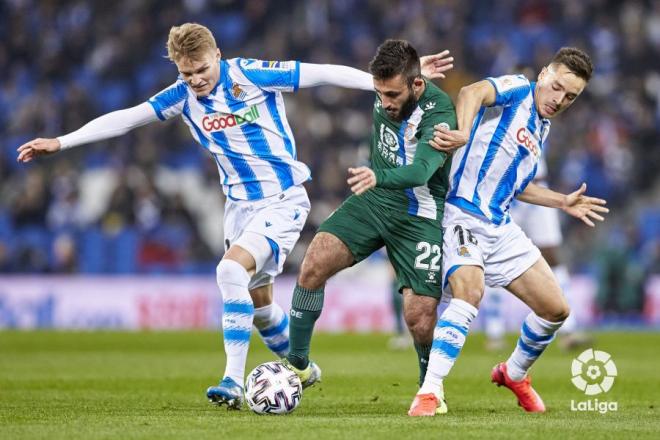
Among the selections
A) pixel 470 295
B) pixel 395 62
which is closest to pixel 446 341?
pixel 470 295

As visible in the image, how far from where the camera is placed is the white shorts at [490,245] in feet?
23.7

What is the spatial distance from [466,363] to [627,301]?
7.31 m

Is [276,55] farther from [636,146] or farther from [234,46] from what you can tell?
[636,146]

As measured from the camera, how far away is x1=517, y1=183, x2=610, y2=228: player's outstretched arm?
23.9ft

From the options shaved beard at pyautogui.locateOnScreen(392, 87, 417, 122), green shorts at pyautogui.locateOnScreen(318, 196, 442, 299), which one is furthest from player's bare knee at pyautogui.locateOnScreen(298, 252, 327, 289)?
shaved beard at pyautogui.locateOnScreen(392, 87, 417, 122)

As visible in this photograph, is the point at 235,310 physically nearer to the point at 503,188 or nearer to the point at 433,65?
the point at 503,188

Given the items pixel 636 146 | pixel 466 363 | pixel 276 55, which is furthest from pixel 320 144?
pixel 466 363

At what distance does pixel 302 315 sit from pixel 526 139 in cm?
186

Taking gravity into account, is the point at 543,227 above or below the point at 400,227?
below

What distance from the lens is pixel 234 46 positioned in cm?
2334

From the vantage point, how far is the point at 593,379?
30.6 feet

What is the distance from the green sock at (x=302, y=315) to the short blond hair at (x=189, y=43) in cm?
166

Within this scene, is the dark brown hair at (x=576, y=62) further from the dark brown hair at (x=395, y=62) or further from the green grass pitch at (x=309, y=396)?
the green grass pitch at (x=309, y=396)

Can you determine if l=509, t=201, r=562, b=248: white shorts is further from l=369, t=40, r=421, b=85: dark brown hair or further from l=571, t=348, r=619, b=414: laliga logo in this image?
l=369, t=40, r=421, b=85: dark brown hair
